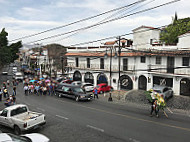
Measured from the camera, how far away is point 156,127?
1141 centimetres

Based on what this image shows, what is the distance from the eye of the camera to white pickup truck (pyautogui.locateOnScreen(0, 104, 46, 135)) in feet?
33.5

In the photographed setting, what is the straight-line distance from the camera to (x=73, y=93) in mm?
20672

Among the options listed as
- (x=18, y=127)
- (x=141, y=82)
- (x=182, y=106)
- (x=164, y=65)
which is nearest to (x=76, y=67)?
(x=141, y=82)

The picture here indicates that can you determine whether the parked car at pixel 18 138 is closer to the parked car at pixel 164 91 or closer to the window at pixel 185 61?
the parked car at pixel 164 91

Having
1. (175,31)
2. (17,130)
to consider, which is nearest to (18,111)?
(17,130)

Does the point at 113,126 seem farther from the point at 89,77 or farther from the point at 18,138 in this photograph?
the point at 89,77

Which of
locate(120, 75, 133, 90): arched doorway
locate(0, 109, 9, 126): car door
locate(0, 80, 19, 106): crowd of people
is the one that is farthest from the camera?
locate(120, 75, 133, 90): arched doorway

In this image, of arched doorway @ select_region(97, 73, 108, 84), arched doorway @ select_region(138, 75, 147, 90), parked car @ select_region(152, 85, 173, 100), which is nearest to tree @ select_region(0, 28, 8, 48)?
arched doorway @ select_region(97, 73, 108, 84)

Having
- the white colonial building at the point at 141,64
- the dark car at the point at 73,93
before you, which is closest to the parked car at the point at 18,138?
the white colonial building at the point at 141,64

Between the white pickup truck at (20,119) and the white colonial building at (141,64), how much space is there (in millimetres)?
9121

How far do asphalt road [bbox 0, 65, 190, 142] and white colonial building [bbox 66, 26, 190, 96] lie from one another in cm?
470

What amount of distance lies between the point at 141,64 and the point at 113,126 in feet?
51.9

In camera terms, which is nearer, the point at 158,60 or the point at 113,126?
the point at 113,126

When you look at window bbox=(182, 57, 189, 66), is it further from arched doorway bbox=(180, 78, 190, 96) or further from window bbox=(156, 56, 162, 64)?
window bbox=(156, 56, 162, 64)
